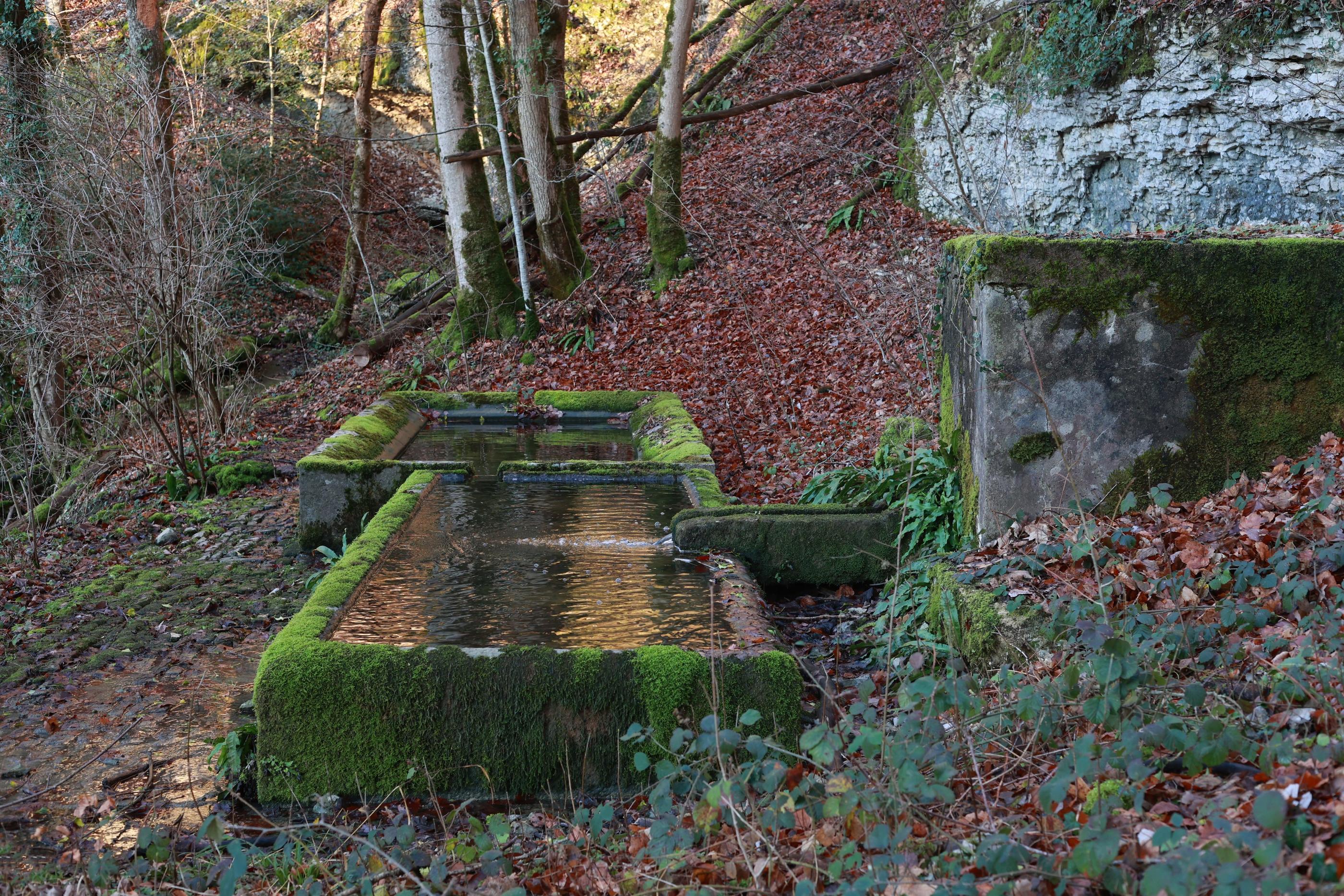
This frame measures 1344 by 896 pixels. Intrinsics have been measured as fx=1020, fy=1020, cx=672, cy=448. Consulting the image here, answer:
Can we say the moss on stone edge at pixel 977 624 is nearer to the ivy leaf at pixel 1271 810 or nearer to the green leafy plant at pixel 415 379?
the ivy leaf at pixel 1271 810

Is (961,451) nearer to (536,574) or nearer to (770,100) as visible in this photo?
(536,574)

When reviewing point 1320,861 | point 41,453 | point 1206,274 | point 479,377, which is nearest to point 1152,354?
point 1206,274

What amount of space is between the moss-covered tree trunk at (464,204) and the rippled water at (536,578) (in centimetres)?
665

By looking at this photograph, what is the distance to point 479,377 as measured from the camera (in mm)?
12953

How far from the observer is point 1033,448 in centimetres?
479

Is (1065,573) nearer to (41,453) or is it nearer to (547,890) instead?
(547,890)

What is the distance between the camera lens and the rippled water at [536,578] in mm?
4609

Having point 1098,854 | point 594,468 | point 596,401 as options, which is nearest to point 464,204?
point 596,401

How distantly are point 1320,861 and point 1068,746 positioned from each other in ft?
2.97

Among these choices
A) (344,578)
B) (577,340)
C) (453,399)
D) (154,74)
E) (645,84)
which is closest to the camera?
(344,578)

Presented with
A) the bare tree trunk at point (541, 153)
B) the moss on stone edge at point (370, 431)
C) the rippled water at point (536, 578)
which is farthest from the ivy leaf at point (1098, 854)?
the bare tree trunk at point (541, 153)

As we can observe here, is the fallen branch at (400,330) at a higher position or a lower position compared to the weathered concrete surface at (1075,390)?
higher

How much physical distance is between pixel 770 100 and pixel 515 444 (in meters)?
8.37

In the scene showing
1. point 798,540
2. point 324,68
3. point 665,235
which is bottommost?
point 798,540
